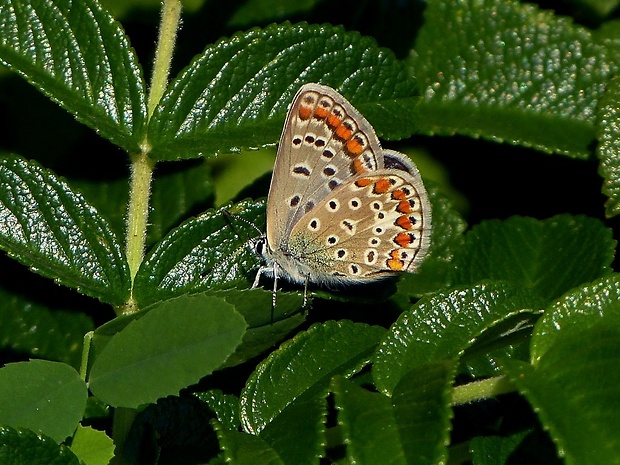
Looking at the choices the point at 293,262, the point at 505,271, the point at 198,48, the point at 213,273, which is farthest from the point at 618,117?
the point at 198,48

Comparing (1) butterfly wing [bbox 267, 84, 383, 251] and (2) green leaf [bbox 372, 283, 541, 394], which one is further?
(1) butterfly wing [bbox 267, 84, 383, 251]

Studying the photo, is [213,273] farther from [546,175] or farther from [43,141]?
[546,175]

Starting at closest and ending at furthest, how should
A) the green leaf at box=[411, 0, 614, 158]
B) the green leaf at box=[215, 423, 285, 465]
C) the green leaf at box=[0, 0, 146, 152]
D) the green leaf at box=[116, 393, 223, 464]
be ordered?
the green leaf at box=[215, 423, 285, 465]
the green leaf at box=[116, 393, 223, 464]
the green leaf at box=[0, 0, 146, 152]
the green leaf at box=[411, 0, 614, 158]

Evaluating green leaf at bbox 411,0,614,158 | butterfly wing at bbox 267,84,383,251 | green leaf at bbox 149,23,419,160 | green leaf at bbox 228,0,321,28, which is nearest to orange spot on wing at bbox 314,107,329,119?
butterfly wing at bbox 267,84,383,251

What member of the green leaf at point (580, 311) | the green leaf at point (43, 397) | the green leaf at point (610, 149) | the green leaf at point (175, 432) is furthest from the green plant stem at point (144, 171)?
the green leaf at point (610, 149)

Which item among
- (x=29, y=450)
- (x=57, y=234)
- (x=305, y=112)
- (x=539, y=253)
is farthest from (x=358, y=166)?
(x=29, y=450)

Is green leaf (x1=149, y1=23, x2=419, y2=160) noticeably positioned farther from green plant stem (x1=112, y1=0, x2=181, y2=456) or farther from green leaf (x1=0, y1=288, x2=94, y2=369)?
green leaf (x1=0, y1=288, x2=94, y2=369)

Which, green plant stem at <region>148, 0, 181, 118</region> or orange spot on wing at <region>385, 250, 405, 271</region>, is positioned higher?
green plant stem at <region>148, 0, 181, 118</region>
